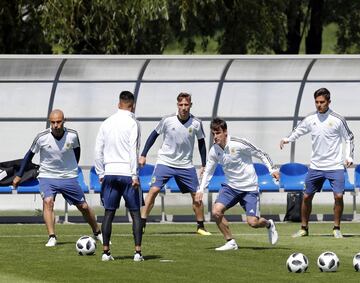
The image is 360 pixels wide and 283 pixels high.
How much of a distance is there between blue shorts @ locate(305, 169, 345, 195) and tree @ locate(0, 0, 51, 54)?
12.8 meters

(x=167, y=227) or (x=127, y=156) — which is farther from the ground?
(x=127, y=156)

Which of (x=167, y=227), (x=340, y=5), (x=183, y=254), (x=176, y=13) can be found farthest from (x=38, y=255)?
(x=340, y=5)

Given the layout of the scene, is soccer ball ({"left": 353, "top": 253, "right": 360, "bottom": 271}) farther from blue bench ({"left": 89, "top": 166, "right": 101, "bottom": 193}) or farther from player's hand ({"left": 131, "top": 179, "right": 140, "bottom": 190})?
blue bench ({"left": 89, "top": 166, "right": 101, "bottom": 193})

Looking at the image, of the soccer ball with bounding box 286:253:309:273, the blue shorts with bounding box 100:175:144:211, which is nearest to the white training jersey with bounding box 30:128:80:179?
the blue shorts with bounding box 100:175:144:211

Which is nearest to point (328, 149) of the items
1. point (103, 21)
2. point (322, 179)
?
point (322, 179)

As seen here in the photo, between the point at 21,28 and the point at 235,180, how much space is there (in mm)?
17347

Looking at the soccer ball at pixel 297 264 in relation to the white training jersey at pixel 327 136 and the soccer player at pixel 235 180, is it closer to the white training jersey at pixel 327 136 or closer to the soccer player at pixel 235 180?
the soccer player at pixel 235 180

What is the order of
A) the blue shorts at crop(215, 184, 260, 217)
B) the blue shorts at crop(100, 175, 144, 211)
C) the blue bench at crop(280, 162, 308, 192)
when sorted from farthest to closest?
the blue bench at crop(280, 162, 308, 192), the blue shorts at crop(215, 184, 260, 217), the blue shorts at crop(100, 175, 144, 211)

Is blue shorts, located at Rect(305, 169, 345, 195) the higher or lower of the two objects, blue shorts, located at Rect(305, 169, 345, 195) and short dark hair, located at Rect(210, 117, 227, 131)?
the lower

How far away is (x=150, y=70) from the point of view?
26.9 metres

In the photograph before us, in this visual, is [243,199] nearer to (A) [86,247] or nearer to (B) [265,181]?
(A) [86,247]

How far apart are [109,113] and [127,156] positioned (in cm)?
1123

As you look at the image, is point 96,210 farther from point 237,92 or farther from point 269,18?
point 269,18

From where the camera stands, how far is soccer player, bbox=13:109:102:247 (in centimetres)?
1873
